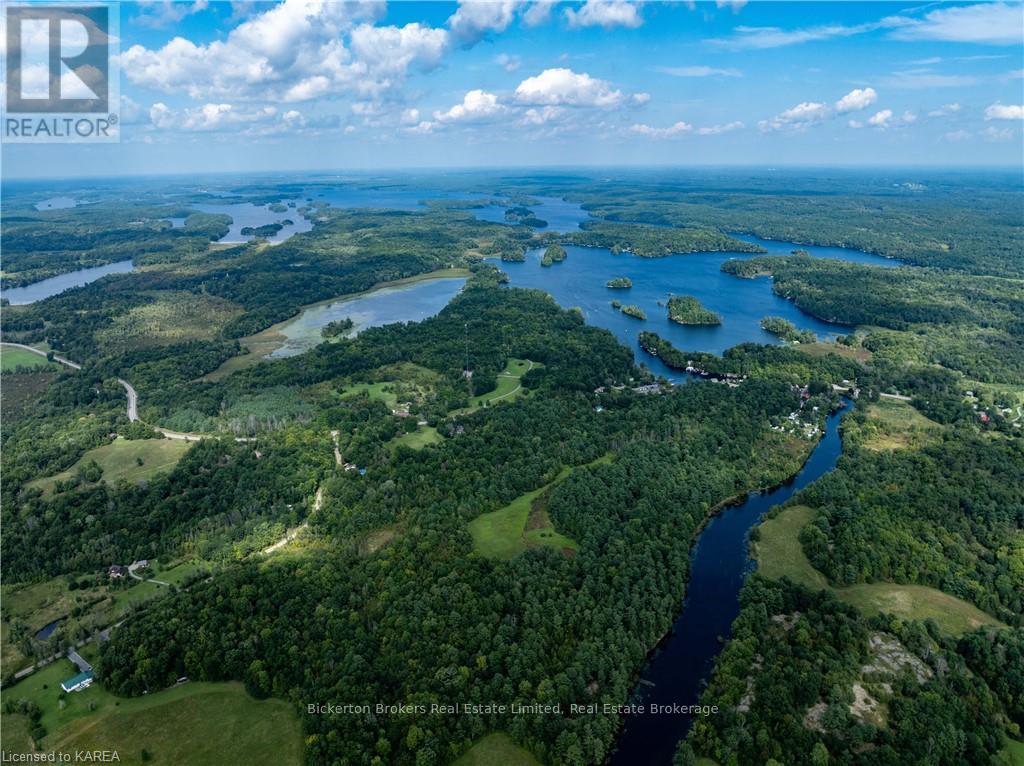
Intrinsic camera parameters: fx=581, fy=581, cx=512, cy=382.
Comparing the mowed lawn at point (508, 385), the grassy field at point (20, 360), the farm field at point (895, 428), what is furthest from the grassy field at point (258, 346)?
the farm field at point (895, 428)

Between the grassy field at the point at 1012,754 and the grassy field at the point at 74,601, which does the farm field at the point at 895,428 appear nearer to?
the grassy field at the point at 1012,754

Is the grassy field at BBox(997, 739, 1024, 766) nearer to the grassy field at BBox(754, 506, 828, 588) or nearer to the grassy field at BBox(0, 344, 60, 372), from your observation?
the grassy field at BBox(754, 506, 828, 588)

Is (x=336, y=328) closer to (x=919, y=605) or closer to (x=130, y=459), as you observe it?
(x=130, y=459)

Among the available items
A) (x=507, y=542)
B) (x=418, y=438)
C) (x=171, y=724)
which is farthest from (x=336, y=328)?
(x=171, y=724)

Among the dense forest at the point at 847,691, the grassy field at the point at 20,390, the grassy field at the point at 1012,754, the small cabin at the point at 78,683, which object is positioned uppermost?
the grassy field at the point at 20,390

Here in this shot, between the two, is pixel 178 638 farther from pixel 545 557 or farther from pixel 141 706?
pixel 545 557
